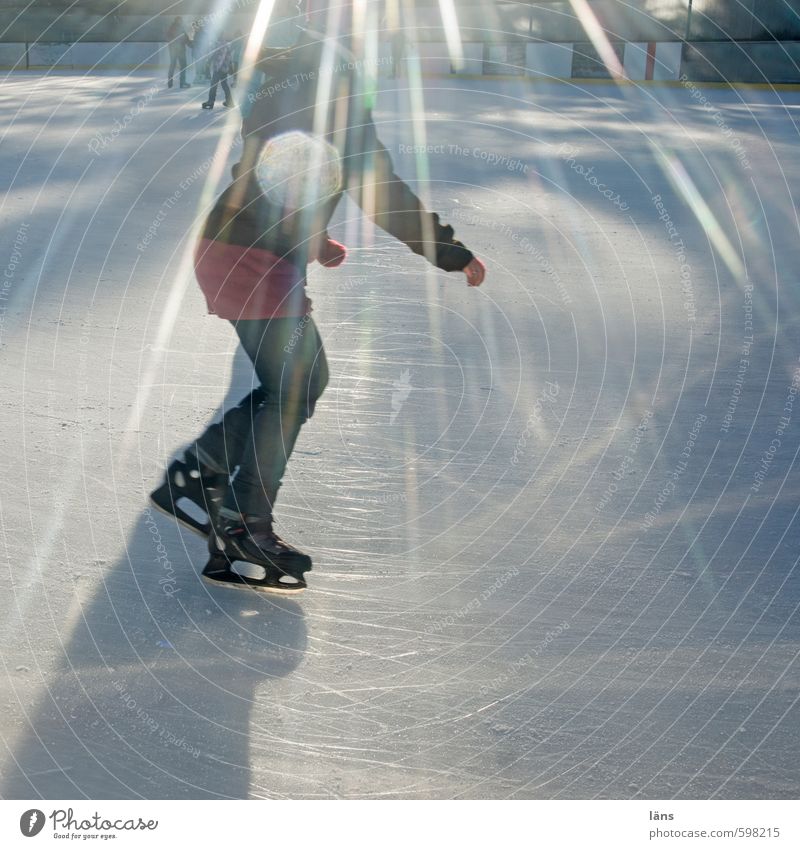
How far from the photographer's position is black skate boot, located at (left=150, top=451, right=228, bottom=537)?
3277 mm

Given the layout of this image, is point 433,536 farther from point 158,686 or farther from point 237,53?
point 237,53

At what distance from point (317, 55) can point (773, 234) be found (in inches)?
214

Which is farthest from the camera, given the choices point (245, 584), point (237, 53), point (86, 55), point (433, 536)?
point (86, 55)

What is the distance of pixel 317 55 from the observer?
3018 mm

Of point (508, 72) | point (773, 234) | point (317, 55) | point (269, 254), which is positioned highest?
point (317, 55)

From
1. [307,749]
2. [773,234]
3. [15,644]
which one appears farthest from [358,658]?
[773,234]

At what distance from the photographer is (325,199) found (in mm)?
3164

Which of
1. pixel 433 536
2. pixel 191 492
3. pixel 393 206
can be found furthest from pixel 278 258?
pixel 433 536

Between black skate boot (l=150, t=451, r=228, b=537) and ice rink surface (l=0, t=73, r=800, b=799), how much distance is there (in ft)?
0.38

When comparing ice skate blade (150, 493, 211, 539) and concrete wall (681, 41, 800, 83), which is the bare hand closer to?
ice skate blade (150, 493, 211, 539)

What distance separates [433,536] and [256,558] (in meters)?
0.58

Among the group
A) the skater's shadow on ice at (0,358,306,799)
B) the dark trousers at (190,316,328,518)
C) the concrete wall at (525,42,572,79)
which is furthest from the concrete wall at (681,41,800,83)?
the skater's shadow on ice at (0,358,306,799)

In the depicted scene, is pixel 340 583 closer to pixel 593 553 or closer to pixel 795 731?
pixel 593 553
